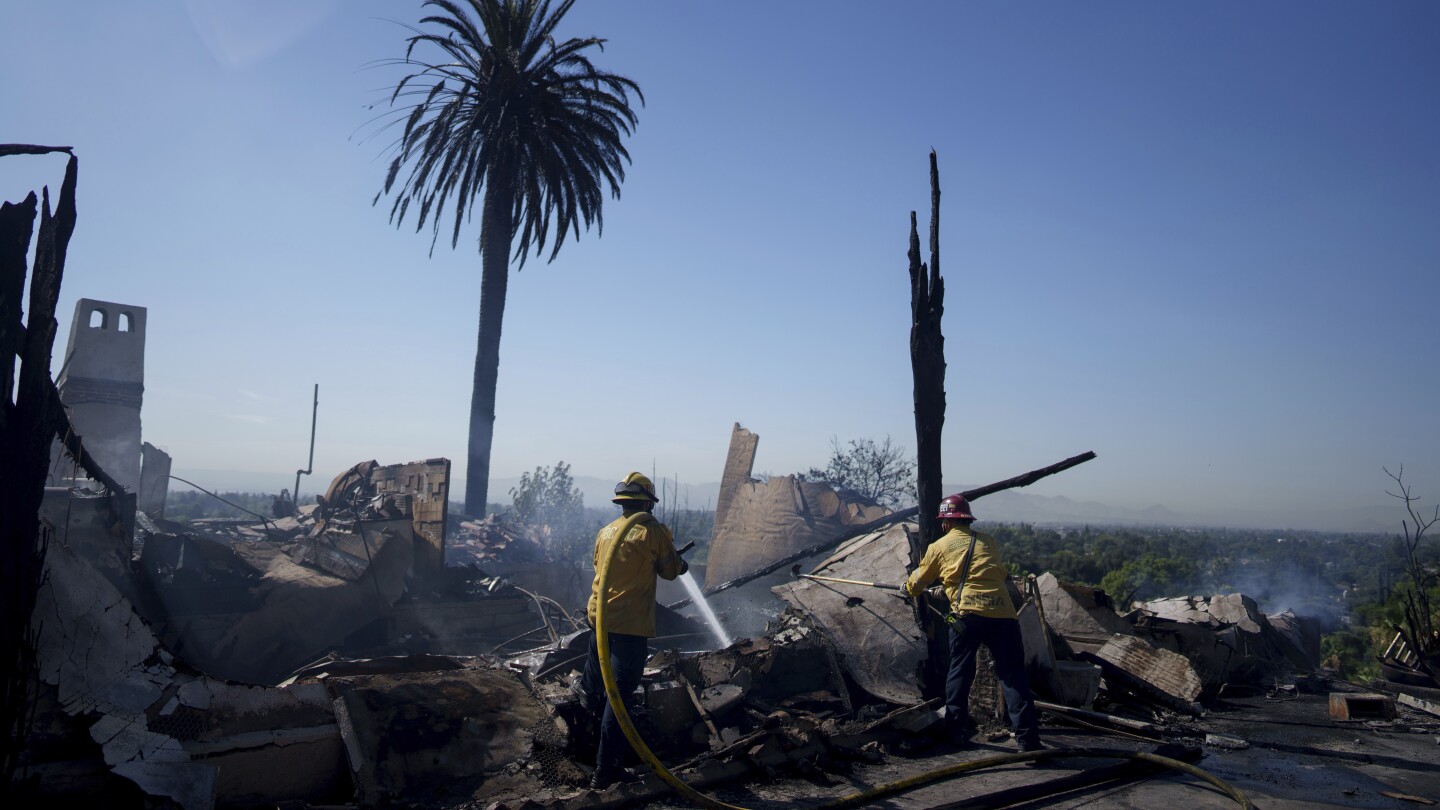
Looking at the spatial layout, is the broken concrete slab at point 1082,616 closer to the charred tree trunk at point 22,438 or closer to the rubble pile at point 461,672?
the rubble pile at point 461,672

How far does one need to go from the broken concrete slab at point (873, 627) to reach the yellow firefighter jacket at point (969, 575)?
802 mm

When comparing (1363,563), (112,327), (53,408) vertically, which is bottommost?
(1363,563)

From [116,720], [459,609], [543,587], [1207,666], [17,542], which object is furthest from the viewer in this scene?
[543,587]

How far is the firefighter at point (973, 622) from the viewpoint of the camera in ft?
20.3

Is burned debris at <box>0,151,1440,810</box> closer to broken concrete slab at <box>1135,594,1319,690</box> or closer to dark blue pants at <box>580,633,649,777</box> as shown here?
broken concrete slab at <box>1135,594,1319,690</box>

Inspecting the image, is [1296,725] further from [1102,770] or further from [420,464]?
[420,464]

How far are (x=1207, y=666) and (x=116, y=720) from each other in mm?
10044

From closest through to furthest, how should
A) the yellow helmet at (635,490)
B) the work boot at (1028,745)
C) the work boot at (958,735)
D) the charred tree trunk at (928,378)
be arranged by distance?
the yellow helmet at (635,490)
the work boot at (1028,745)
the work boot at (958,735)
the charred tree trunk at (928,378)

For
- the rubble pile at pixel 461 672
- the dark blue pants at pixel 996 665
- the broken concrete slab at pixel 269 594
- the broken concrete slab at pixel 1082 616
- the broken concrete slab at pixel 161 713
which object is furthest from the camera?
the broken concrete slab at pixel 1082 616

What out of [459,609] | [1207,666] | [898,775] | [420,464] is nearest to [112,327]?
[420,464]

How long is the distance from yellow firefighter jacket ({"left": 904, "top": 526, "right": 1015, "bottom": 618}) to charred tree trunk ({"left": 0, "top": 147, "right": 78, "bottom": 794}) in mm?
5408

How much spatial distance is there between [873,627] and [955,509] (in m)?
1.35

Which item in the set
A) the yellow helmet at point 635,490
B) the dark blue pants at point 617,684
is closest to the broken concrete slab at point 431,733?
the dark blue pants at point 617,684

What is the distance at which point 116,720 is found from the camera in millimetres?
4020
